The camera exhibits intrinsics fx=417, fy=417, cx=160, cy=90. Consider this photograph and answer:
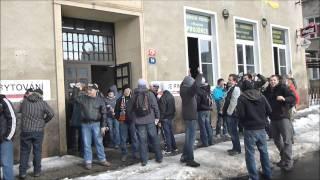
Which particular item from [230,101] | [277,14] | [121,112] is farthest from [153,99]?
[277,14]

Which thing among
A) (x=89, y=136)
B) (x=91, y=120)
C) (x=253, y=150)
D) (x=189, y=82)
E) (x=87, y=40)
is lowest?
(x=253, y=150)

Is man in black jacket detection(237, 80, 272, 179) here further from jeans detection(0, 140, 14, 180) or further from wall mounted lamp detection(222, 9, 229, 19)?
wall mounted lamp detection(222, 9, 229, 19)

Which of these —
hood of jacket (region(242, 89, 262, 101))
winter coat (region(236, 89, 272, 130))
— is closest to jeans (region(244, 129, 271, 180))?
winter coat (region(236, 89, 272, 130))

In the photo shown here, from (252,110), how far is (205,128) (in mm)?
3198

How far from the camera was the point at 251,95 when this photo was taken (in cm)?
728

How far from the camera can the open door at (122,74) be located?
12.1 meters

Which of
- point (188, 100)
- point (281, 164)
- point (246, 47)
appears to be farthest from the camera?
point (246, 47)

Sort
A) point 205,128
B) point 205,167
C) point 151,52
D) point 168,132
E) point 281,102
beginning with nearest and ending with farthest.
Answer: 1. point 281,102
2. point 205,167
3. point 168,132
4. point 205,128
5. point 151,52

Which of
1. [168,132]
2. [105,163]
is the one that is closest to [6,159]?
[105,163]

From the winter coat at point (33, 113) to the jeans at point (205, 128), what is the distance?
3.81 metres

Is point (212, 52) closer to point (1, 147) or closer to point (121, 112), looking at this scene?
point (121, 112)

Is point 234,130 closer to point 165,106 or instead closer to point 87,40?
point 165,106

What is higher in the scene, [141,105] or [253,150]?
[141,105]

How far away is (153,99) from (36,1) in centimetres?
370
